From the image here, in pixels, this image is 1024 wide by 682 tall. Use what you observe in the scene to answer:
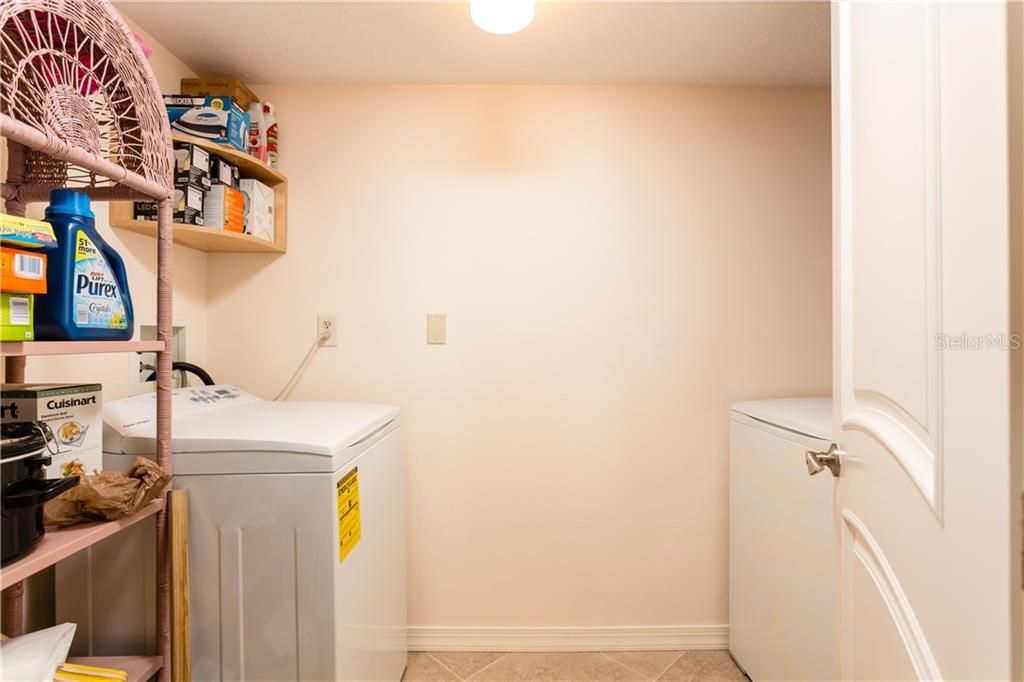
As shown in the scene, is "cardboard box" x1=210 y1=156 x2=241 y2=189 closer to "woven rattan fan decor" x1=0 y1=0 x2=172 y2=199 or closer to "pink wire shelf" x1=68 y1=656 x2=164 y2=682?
"woven rattan fan decor" x1=0 y1=0 x2=172 y2=199

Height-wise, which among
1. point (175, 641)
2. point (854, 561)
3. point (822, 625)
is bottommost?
point (822, 625)

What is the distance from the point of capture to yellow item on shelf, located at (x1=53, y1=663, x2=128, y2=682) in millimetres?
919

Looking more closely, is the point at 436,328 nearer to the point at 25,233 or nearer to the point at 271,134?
the point at 271,134

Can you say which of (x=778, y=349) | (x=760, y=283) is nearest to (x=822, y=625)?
(x=778, y=349)

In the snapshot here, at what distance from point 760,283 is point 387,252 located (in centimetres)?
141

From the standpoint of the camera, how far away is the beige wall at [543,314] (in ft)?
6.47

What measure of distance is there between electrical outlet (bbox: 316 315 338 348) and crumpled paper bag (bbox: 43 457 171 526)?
0.99m

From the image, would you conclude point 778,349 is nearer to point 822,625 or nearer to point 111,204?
point 822,625

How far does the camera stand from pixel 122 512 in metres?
0.96

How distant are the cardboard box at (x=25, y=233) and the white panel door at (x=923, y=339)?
1.23 m

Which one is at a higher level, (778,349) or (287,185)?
(287,185)

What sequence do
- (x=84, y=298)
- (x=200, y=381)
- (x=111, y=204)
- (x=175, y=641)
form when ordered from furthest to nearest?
(x=200, y=381) → (x=111, y=204) → (x=175, y=641) → (x=84, y=298)

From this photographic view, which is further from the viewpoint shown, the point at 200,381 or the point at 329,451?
the point at 200,381

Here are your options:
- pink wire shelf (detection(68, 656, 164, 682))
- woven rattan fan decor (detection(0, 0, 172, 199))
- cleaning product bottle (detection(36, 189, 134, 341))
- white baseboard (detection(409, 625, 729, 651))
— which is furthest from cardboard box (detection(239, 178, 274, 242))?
white baseboard (detection(409, 625, 729, 651))
